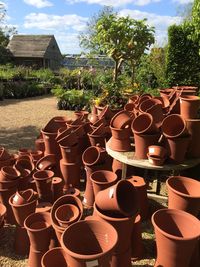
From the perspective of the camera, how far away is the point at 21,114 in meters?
9.57

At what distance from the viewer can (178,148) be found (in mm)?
3031

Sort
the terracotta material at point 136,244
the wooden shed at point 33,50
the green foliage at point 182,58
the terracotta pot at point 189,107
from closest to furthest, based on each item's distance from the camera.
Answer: the terracotta material at point 136,244
the terracotta pot at point 189,107
the green foliage at point 182,58
the wooden shed at point 33,50

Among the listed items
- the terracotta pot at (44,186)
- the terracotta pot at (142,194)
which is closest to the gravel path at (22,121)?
the terracotta pot at (44,186)

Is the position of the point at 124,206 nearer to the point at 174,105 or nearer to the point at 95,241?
the point at 95,241

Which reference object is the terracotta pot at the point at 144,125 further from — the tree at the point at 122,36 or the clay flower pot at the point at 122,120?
the tree at the point at 122,36

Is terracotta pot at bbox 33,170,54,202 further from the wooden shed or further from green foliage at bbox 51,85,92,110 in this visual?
the wooden shed

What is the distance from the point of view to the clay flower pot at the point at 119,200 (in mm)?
2234

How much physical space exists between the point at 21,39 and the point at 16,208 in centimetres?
2835

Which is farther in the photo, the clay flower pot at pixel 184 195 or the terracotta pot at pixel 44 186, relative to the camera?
the terracotta pot at pixel 44 186

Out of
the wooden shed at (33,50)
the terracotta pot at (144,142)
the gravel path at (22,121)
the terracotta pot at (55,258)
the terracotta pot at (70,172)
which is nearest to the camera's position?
the terracotta pot at (55,258)

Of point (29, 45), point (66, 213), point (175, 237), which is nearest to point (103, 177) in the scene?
point (66, 213)

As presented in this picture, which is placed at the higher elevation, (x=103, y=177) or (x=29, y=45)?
(x=29, y=45)

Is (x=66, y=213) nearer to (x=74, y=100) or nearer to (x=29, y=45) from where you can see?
(x=74, y=100)

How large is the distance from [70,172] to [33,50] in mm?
25181
